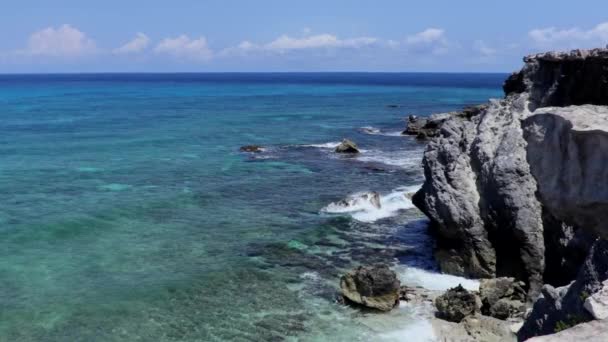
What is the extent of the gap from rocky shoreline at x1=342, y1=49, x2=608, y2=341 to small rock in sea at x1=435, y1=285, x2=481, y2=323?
38mm

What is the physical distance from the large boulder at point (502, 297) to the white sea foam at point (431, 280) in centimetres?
157

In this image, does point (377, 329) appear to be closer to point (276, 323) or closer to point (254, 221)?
point (276, 323)

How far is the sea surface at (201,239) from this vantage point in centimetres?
2411

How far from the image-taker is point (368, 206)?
40156 mm

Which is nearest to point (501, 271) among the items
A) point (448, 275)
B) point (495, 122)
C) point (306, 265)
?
point (448, 275)

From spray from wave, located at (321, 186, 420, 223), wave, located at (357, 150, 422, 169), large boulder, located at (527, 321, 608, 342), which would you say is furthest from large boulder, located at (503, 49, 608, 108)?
wave, located at (357, 150, 422, 169)

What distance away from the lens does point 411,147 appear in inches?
2638

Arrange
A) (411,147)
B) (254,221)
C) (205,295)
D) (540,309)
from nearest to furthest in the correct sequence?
(540,309) → (205,295) → (254,221) → (411,147)

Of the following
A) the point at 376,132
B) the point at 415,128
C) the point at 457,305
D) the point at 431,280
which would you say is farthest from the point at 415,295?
the point at 376,132

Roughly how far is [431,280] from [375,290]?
4.09 meters

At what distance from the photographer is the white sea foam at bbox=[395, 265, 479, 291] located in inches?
1050

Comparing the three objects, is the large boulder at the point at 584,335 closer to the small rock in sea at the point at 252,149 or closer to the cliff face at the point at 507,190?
the cliff face at the point at 507,190

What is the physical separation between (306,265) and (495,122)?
36.9 feet

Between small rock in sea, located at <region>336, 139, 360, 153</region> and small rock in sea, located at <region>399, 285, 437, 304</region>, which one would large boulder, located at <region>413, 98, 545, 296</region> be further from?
small rock in sea, located at <region>336, 139, 360, 153</region>
